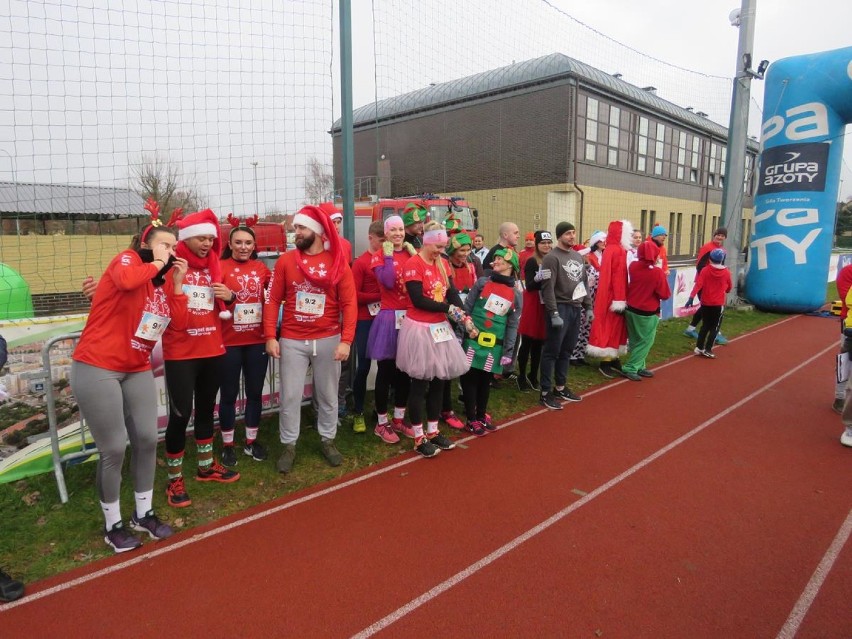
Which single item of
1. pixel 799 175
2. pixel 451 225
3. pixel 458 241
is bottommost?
pixel 458 241

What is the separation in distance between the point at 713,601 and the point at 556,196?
789 inches

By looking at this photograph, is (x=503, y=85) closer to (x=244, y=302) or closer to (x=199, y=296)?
(x=244, y=302)

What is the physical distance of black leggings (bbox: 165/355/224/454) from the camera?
330 centimetres

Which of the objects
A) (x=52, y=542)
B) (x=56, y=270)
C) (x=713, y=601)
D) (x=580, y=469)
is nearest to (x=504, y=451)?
(x=580, y=469)

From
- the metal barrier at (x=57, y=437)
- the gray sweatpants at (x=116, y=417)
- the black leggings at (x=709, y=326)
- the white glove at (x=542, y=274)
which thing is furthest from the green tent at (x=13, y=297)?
the black leggings at (x=709, y=326)

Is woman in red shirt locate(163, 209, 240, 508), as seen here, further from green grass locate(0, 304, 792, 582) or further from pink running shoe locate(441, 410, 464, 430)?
pink running shoe locate(441, 410, 464, 430)

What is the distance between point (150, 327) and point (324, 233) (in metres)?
1.44

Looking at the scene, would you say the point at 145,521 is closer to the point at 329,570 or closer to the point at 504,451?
the point at 329,570

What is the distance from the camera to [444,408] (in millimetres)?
5273

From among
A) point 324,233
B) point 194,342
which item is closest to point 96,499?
point 194,342

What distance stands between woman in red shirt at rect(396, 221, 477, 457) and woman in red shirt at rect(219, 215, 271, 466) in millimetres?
1125

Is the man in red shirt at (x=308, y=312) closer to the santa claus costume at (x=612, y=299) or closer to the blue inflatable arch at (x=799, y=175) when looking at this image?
the santa claus costume at (x=612, y=299)

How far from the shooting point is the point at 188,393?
335cm

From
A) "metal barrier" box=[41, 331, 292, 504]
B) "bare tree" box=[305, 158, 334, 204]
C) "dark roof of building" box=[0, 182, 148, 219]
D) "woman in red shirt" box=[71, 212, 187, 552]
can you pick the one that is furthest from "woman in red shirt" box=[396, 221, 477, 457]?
"dark roof of building" box=[0, 182, 148, 219]
